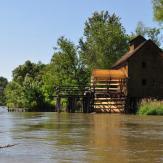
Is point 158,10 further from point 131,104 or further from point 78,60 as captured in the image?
point 78,60

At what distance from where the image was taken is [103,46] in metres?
85.7

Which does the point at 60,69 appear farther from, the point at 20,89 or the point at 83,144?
the point at 83,144

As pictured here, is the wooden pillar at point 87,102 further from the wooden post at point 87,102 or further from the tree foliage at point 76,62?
the tree foliage at point 76,62

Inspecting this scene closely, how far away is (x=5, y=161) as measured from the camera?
11.2m

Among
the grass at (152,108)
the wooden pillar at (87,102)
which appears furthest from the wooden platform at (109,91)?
the grass at (152,108)

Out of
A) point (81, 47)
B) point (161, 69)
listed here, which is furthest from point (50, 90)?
point (161, 69)

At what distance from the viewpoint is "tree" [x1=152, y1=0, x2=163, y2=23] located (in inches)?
2299

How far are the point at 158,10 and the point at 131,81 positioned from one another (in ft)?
29.9

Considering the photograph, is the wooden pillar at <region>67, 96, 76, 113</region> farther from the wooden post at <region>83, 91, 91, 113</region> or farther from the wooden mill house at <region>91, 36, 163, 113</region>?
the wooden mill house at <region>91, 36, 163, 113</region>

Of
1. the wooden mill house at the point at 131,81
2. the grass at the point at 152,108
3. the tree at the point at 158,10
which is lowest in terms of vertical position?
the grass at the point at 152,108

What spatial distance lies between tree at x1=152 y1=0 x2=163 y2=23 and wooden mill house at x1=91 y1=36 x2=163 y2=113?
3.46m

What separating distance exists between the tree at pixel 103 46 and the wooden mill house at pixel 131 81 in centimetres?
2036

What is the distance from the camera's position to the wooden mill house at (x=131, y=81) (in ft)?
192

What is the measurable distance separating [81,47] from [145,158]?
3085 inches
